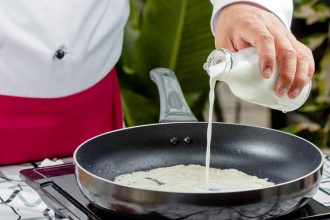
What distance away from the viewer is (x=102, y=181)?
923 mm

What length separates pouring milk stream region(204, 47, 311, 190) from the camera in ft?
3.46

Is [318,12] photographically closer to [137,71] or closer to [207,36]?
[207,36]

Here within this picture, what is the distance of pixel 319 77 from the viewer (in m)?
2.72

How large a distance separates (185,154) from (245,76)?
0.26 m

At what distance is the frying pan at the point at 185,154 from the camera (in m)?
0.93

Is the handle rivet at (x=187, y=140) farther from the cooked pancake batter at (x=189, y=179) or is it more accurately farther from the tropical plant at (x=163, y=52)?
the tropical plant at (x=163, y=52)

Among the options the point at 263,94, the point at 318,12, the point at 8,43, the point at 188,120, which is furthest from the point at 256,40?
the point at 318,12

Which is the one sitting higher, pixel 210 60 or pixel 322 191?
pixel 210 60

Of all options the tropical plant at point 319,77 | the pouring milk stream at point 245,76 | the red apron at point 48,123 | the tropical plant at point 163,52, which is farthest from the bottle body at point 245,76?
the tropical plant at point 319,77

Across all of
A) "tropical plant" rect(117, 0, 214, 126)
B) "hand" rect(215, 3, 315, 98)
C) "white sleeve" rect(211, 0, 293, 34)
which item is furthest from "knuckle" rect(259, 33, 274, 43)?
"tropical plant" rect(117, 0, 214, 126)

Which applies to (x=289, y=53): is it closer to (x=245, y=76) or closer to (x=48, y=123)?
(x=245, y=76)

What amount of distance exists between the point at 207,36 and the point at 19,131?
1091 millimetres

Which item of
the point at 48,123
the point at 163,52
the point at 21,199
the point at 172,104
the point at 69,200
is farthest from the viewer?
the point at 163,52

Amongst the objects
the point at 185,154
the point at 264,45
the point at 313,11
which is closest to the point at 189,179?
the point at 185,154
